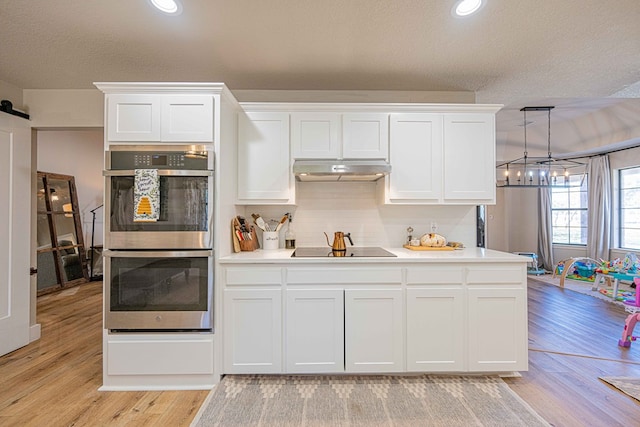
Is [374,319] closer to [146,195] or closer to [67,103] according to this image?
[146,195]

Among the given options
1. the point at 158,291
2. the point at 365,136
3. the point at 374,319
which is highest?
the point at 365,136

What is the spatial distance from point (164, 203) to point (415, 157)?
2.01 metres

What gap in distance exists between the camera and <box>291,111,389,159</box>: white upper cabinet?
8.63 feet

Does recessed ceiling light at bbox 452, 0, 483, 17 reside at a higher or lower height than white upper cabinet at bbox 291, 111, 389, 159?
higher

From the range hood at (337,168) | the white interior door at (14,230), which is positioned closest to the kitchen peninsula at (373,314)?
the range hood at (337,168)

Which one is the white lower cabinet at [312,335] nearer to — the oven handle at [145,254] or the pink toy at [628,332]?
the oven handle at [145,254]

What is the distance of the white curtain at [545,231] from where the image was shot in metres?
6.96

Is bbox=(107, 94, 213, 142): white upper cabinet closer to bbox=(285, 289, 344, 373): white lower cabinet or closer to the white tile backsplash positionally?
the white tile backsplash

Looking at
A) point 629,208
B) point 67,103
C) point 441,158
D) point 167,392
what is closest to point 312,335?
point 167,392

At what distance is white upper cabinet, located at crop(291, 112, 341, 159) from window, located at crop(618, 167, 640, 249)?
20.3 ft

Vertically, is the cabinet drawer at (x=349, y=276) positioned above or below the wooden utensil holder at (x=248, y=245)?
below

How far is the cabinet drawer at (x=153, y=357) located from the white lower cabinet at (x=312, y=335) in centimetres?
64

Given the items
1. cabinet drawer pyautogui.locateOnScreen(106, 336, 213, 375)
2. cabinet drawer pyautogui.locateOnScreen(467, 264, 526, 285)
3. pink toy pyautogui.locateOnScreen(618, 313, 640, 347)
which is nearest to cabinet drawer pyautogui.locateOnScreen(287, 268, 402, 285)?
cabinet drawer pyautogui.locateOnScreen(467, 264, 526, 285)

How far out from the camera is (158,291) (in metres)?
2.19
